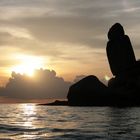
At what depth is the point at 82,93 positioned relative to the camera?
605ft

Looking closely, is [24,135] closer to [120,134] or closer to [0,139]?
[0,139]

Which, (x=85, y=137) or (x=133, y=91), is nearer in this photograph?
(x=85, y=137)

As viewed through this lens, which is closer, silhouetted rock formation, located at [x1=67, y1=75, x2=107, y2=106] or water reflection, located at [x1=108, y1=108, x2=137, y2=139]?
water reflection, located at [x1=108, y1=108, x2=137, y2=139]

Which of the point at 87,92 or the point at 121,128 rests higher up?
the point at 87,92

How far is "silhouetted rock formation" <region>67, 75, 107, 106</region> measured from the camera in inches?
7224

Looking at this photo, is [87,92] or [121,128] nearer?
[121,128]

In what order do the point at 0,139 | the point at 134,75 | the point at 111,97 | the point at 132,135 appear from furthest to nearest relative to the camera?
the point at 134,75
the point at 111,97
the point at 132,135
the point at 0,139

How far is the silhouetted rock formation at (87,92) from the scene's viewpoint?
18350 cm

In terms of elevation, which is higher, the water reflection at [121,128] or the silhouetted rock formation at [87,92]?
the silhouetted rock formation at [87,92]

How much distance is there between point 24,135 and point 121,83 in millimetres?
159393

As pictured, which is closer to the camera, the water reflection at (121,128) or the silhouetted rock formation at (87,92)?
the water reflection at (121,128)

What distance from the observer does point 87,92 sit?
603 ft

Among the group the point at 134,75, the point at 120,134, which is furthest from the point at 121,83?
the point at 120,134

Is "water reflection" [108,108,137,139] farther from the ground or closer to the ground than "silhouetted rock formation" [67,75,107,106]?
closer to the ground
